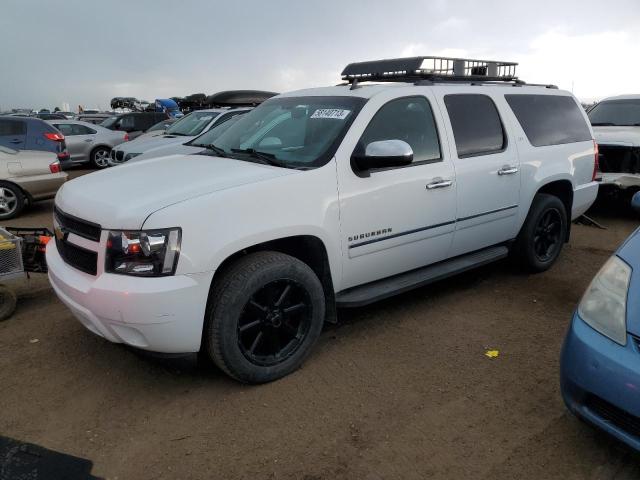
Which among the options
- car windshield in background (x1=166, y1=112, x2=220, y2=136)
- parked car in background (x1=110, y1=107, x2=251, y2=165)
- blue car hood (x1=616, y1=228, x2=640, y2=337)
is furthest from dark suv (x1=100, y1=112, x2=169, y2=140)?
blue car hood (x1=616, y1=228, x2=640, y2=337)

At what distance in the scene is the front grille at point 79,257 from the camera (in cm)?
288

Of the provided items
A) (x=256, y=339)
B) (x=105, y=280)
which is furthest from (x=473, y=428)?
(x=105, y=280)

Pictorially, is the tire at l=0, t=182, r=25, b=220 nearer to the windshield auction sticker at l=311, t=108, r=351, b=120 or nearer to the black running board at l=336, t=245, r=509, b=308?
the windshield auction sticker at l=311, t=108, r=351, b=120

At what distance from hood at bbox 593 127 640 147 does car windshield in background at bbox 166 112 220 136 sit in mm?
6814

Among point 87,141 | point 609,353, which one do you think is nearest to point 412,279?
point 609,353

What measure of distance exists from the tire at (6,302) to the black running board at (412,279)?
9.13 feet

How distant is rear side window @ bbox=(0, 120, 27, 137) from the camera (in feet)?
29.3

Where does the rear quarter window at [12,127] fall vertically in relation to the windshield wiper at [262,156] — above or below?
above

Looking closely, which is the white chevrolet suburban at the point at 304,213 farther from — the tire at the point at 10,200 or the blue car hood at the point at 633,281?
the tire at the point at 10,200

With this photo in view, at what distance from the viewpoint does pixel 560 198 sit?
17.4 ft

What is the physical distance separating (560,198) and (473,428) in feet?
11.1

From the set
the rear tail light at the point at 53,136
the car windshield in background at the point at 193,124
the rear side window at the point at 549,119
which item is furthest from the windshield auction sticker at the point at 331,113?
the rear tail light at the point at 53,136

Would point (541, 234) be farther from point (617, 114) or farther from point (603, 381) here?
point (617, 114)

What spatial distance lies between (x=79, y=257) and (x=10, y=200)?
6046 millimetres
